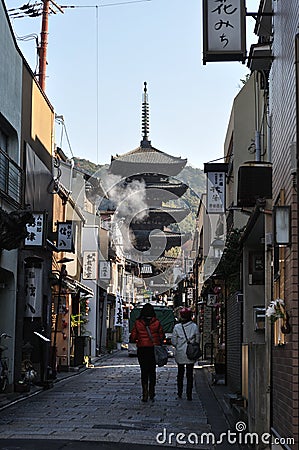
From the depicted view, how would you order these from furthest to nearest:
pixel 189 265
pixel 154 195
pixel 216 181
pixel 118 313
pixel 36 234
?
1. pixel 154 195
2. pixel 189 265
3. pixel 118 313
4. pixel 216 181
5. pixel 36 234

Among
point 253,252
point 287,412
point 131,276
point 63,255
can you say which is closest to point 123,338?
point 131,276

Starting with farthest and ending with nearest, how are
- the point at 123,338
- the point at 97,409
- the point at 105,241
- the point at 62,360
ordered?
1. the point at 123,338
2. the point at 105,241
3. the point at 62,360
4. the point at 97,409

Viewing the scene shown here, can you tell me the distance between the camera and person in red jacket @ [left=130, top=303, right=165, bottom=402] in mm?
16516

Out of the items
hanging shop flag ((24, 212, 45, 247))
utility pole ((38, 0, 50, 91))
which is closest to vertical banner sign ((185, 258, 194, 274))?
utility pole ((38, 0, 50, 91))

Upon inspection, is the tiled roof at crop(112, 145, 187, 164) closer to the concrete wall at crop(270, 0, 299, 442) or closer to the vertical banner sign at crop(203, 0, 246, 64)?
the vertical banner sign at crop(203, 0, 246, 64)

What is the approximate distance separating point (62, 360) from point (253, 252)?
1320cm

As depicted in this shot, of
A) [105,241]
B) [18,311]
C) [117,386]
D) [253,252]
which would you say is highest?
[105,241]

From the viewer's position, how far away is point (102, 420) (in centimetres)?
1331

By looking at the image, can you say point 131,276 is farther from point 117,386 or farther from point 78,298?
point 117,386

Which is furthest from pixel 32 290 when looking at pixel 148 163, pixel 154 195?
pixel 154 195

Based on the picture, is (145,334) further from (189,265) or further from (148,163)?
(148,163)

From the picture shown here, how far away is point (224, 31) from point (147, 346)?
6.96 meters

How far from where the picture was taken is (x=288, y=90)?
8.81 m

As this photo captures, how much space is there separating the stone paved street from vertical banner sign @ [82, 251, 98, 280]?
1805 cm
